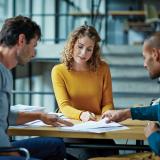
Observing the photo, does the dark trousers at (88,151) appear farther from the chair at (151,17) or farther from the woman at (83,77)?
the chair at (151,17)

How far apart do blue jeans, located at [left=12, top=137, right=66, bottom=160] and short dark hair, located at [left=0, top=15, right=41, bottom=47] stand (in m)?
0.66

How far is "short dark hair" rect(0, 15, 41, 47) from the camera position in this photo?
2.24 metres

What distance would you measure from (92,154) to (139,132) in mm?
670

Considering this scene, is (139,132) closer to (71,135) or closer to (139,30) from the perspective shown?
(71,135)

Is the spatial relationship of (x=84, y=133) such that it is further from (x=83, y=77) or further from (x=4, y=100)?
(x=83, y=77)

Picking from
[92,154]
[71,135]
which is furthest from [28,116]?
[92,154]

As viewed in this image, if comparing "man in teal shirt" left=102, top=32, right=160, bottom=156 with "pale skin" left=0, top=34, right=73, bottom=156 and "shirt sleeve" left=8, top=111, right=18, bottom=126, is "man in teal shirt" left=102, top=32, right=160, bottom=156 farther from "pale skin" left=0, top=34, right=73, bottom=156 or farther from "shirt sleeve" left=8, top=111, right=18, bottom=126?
"shirt sleeve" left=8, top=111, right=18, bottom=126

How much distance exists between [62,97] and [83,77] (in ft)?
0.78

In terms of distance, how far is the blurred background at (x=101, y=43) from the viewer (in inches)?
212

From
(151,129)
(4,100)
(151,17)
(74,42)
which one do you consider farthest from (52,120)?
(151,17)

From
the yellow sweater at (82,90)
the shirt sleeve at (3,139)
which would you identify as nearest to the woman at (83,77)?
the yellow sweater at (82,90)

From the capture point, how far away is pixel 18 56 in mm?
2252

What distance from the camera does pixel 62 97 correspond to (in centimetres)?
291

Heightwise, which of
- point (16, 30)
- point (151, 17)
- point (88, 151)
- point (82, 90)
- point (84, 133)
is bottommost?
point (88, 151)
